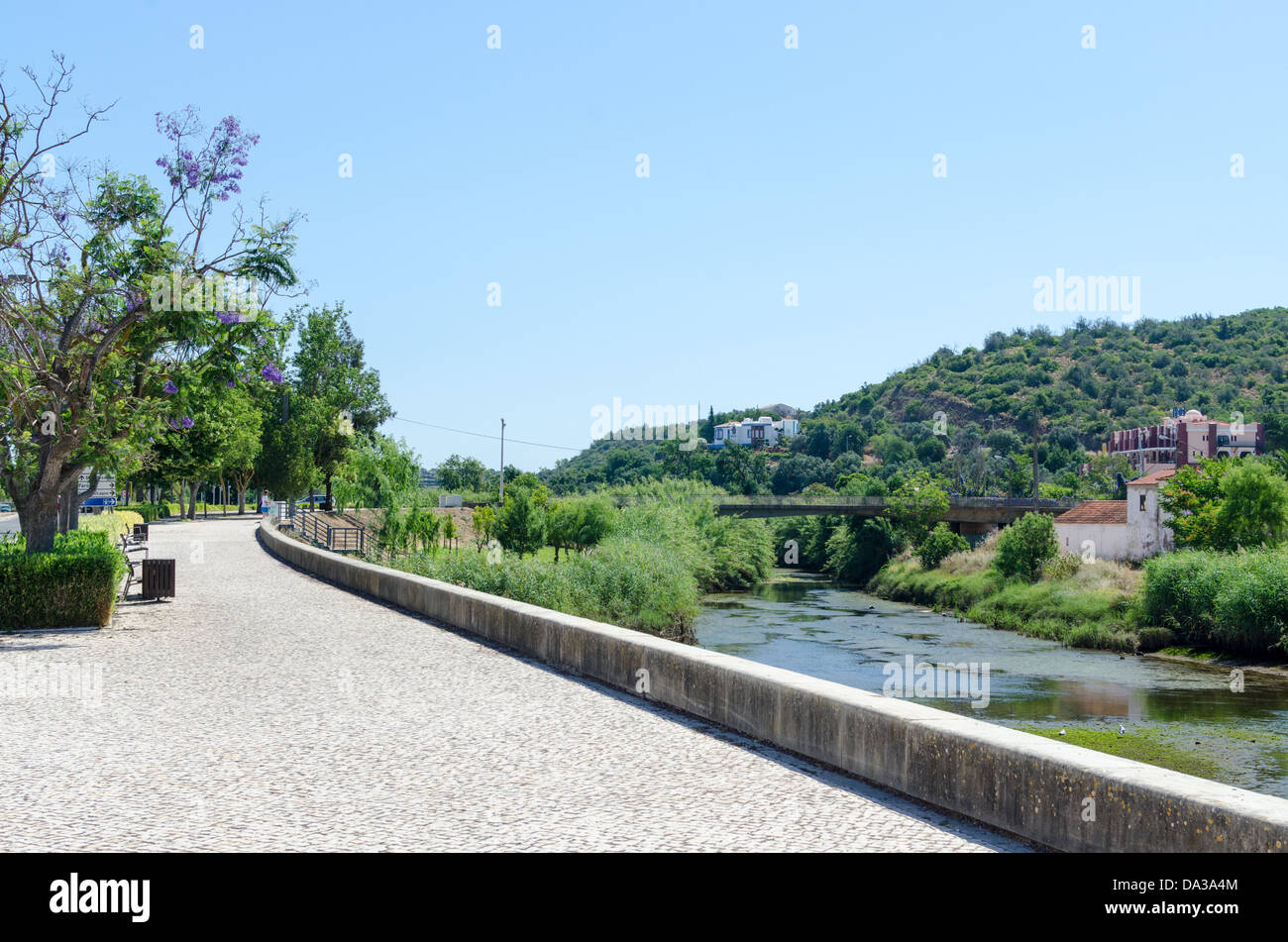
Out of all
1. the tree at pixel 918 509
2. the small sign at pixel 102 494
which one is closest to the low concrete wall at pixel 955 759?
the small sign at pixel 102 494

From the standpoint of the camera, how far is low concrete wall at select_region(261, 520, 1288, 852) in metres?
4.80

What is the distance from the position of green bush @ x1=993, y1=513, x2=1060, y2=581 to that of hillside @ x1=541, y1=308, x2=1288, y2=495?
76544 mm

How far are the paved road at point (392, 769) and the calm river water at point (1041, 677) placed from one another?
18.3 meters

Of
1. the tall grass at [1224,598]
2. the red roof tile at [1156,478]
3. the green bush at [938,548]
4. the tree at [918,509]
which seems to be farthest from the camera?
the tree at [918,509]

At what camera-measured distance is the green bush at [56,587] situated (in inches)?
605

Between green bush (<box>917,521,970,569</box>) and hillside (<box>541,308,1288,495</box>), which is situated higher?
hillside (<box>541,308,1288,495</box>)

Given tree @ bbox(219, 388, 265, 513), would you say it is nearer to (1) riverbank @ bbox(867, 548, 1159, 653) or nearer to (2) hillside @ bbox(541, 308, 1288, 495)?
(1) riverbank @ bbox(867, 548, 1159, 653)

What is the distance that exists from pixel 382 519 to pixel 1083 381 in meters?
170

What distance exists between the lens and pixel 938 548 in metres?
72.9

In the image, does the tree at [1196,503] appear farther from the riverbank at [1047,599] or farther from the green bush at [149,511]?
the green bush at [149,511]

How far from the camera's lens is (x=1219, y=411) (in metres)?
158

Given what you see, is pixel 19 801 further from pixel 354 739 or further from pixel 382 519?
pixel 382 519

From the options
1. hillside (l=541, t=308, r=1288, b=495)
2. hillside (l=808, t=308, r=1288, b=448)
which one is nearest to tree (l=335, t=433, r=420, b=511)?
hillside (l=541, t=308, r=1288, b=495)
